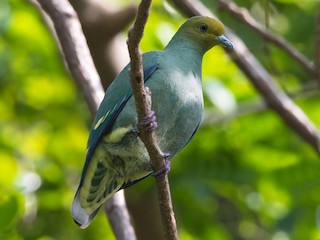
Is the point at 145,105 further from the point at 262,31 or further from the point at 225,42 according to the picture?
the point at 262,31

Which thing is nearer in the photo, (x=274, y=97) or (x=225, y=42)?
(x=225, y=42)

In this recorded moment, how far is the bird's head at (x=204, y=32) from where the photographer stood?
380cm

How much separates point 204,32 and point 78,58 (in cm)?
62

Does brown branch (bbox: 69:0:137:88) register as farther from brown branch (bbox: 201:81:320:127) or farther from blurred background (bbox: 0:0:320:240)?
brown branch (bbox: 201:81:320:127)

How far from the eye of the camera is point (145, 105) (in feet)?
9.53

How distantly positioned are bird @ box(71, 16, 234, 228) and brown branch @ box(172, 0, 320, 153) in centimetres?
76

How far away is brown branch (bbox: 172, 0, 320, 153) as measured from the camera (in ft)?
14.6

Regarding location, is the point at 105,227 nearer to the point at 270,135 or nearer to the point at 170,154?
the point at 270,135

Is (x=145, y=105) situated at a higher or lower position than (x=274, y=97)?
higher

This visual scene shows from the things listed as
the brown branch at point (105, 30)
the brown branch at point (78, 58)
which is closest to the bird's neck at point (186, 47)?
the brown branch at point (78, 58)

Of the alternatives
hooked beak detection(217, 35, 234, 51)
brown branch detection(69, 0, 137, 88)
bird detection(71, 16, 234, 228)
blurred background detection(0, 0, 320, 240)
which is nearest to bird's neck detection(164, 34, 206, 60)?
bird detection(71, 16, 234, 228)

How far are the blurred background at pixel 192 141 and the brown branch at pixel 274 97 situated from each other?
0.16 m

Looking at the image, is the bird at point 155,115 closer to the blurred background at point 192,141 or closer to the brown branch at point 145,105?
the brown branch at point 145,105

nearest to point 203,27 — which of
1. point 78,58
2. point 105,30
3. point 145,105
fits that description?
point 78,58
